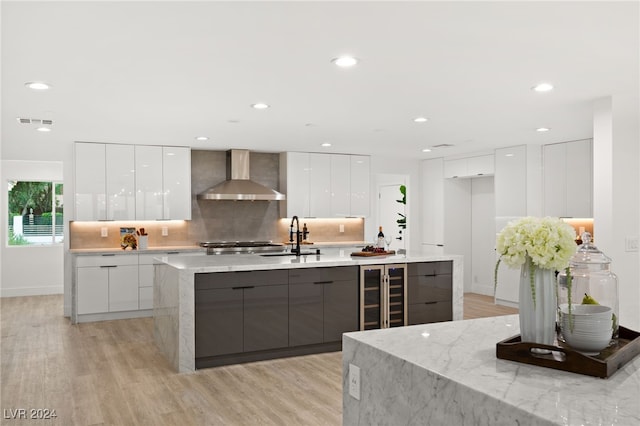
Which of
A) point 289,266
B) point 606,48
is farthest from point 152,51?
point 606,48

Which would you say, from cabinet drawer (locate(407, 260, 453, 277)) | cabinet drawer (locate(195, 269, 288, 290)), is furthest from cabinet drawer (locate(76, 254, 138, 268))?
cabinet drawer (locate(407, 260, 453, 277))

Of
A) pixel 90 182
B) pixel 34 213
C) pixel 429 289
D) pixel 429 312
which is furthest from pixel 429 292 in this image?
pixel 34 213

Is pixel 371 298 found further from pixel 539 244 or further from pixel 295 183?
pixel 539 244

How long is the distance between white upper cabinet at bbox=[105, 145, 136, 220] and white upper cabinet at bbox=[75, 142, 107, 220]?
0.06 metres

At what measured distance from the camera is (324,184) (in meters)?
8.55

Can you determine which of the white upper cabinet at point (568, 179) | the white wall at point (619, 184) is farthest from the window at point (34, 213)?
the white wall at point (619, 184)

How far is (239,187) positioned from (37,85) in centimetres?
394

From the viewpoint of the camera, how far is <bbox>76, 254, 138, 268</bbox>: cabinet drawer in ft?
22.7

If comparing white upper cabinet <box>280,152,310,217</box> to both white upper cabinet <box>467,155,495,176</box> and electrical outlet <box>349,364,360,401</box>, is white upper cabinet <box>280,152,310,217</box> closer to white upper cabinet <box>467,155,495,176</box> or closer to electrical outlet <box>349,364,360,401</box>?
white upper cabinet <box>467,155,495,176</box>

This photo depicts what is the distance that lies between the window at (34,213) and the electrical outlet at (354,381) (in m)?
8.98

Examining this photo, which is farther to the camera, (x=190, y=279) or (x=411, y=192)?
(x=411, y=192)

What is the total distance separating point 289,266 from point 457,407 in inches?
138

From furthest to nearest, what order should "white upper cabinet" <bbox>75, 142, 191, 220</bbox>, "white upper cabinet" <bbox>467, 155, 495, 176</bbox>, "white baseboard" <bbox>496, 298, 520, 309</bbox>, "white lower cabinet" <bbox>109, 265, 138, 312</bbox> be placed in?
1. "white upper cabinet" <bbox>467, 155, 495, 176</bbox>
2. "white baseboard" <bbox>496, 298, 520, 309</bbox>
3. "white upper cabinet" <bbox>75, 142, 191, 220</bbox>
4. "white lower cabinet" <bbox>109, 265, 138, 312</bbox>

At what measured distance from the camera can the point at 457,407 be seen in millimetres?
1453
